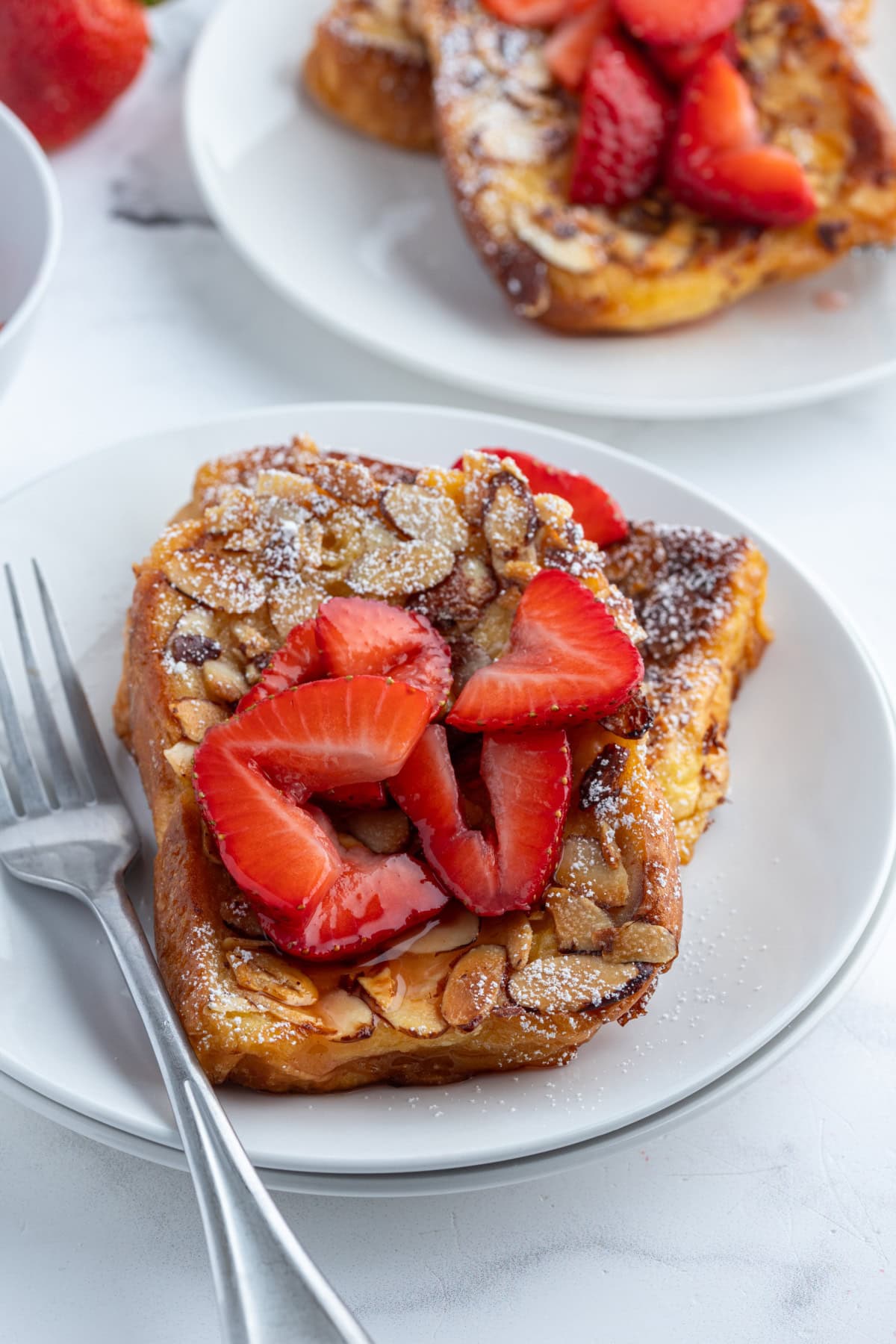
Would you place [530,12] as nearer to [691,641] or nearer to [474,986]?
[691,641]

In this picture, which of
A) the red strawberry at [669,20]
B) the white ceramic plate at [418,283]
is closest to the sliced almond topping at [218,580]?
the white ceramic plate at [418,283]

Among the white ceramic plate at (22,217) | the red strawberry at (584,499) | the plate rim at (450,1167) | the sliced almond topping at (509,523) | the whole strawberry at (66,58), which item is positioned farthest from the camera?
the whole strawberry at (66,58)

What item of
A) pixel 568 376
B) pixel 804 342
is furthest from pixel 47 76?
pixel 804 342

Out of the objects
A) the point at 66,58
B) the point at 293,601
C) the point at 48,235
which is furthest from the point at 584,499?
the point at 66,58

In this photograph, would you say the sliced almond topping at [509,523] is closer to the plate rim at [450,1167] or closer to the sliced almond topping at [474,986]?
the sliced almond topping at [474,986]

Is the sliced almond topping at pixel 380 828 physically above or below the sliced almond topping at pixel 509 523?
below

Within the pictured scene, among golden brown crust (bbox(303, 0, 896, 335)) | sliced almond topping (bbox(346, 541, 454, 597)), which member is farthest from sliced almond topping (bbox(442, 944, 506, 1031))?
golden brown crust (bbox(303, 0, 896, 335))

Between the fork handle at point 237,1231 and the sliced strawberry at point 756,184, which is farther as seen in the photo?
the sliced strawberry at point 756,184

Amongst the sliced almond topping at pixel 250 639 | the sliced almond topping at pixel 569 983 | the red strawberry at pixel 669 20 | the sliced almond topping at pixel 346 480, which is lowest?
the sliced almond topping at pixel 569 983
